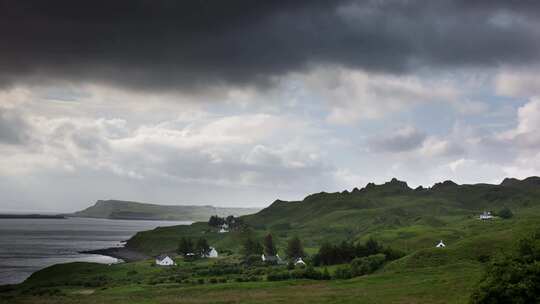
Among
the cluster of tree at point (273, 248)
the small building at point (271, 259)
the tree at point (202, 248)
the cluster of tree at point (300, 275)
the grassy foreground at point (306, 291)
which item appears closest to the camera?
the grassy foreground at point (306, 291)

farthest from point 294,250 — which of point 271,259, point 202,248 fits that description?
point 202,248

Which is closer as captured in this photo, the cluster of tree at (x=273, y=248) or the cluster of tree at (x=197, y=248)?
the cluster of tree at (x=273, y=248)

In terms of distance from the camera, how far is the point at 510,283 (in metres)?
50.8

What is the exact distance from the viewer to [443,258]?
4188 inches

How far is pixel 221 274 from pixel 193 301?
153 ft

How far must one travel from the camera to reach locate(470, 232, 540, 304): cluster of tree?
49500 millimetres

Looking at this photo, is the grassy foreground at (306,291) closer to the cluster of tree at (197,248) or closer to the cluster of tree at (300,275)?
the cluster of tree at (300,275)

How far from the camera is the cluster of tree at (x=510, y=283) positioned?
49500 millimetres

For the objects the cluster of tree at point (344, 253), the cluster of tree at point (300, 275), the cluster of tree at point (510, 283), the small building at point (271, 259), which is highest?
the cluster of tree at point (510, 283)

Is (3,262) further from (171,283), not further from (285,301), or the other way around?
(285,301)

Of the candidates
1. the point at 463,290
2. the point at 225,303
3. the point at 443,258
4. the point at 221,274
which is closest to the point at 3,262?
the point at 221,274

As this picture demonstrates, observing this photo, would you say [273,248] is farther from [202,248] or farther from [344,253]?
[344,253]

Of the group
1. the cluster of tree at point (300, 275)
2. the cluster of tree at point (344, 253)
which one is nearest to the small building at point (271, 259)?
the cluster of tree at point (344, 253)

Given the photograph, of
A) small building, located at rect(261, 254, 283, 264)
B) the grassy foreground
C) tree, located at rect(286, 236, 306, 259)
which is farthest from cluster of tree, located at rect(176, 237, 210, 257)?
the grassy foreground
